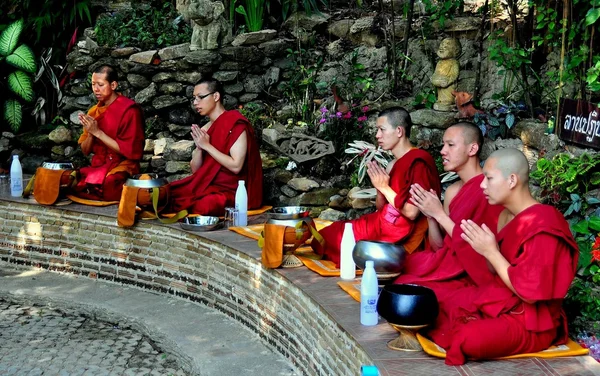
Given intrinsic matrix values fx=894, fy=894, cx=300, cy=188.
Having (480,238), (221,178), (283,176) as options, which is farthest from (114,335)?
(480,238)

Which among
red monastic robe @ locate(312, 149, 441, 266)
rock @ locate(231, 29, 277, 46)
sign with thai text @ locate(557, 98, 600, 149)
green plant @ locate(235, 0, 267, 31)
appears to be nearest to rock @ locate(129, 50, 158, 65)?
rock @ locate(231, 29, 277, 46)

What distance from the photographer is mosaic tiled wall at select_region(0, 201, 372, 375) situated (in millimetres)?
5512

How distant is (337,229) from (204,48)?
442 centimetres

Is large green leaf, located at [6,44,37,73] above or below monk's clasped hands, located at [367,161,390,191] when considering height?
above

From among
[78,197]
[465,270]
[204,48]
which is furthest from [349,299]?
[204,48]

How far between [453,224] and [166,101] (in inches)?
230

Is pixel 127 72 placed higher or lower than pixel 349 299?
higher

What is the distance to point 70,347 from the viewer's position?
6.46 meters

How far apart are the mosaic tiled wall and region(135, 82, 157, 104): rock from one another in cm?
239

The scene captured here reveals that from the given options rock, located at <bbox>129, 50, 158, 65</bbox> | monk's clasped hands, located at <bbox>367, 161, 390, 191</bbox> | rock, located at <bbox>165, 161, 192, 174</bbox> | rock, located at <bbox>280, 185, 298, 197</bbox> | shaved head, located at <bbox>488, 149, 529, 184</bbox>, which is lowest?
rock, located at <bbox>280, 185, 298, 197</bbox>

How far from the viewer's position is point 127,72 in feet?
35.5

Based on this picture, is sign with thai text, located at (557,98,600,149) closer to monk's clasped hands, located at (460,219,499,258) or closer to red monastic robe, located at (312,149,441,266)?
red monastic robe, located at (312,149,441,266)

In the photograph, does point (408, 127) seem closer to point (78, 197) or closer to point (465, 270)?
point (465, 270)

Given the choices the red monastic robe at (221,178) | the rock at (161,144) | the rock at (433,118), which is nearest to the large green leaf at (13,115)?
the rock at (161,144)
